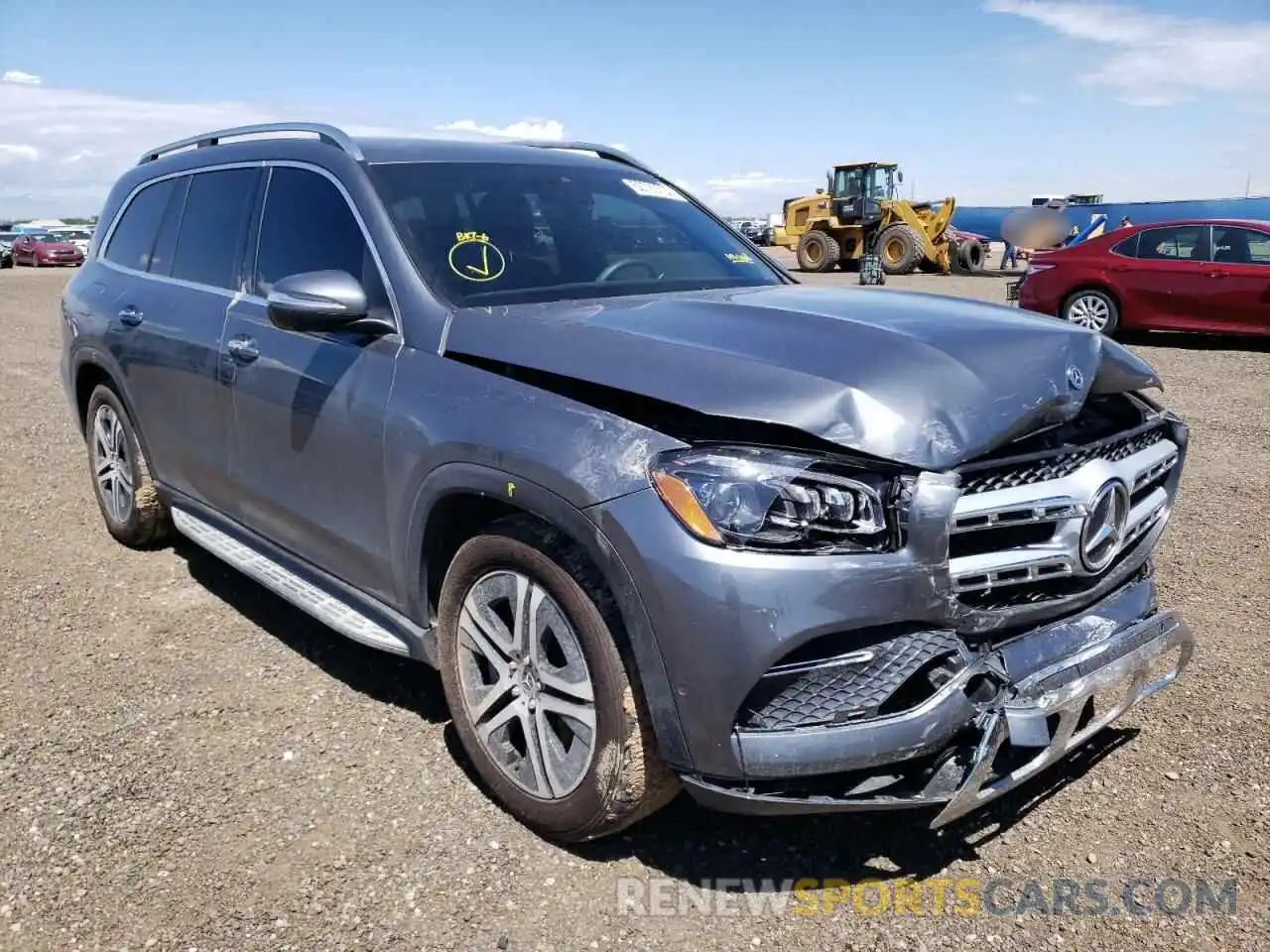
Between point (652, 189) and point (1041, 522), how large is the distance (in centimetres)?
236

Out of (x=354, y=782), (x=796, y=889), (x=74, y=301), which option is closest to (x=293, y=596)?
(x=354, y=782)

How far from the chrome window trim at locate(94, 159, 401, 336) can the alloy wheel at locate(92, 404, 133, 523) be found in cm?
76

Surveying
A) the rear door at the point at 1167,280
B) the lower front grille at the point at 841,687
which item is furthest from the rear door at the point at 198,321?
the rear door at the point at 1167,280

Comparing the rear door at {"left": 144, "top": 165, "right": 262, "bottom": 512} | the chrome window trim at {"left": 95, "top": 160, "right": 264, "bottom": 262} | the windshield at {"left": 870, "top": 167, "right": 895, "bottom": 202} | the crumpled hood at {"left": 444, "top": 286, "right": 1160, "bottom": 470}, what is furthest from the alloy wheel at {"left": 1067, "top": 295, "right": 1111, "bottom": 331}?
the windshield at {"left": 870, "top": 167, "right": 895, "bottom": 202}

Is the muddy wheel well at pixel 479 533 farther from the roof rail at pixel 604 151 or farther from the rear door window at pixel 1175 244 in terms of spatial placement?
the rear door window at pixel 1175 244

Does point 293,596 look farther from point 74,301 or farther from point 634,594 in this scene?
point 74,301

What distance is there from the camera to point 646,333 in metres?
2.62

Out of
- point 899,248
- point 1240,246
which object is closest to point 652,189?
point 1240,246

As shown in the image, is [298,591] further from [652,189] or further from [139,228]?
[139,228]

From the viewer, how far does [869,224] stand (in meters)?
27.3

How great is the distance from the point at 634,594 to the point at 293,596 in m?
1.71

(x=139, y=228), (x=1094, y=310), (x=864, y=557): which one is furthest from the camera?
(x=1094, y=310)

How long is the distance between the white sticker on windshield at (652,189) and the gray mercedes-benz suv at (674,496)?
0.33m

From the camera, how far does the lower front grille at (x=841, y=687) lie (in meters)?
2.22
